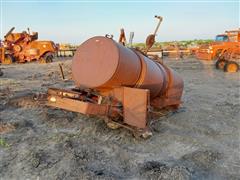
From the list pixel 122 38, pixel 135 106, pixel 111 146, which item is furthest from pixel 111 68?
pixel 122 38

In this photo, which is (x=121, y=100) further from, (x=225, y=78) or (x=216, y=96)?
(x=225, y=78)

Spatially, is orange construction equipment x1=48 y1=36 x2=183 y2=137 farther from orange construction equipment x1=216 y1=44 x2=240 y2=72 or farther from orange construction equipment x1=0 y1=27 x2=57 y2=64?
orange construction equipment x1=0 y1=27 x2=57 y2=64

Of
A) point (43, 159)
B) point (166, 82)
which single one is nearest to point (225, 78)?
point (166, 82)

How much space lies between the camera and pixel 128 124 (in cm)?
551

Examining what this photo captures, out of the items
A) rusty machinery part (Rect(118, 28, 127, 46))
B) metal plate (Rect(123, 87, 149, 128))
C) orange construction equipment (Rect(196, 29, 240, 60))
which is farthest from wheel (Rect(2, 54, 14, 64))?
metal plate (Rect(123, 87, 149, 128))

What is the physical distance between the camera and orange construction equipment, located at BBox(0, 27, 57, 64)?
2197 cm

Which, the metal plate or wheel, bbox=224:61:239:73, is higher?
wheel, bbox=224:61:239:73

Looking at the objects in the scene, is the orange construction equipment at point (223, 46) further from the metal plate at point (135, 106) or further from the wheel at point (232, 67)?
the metal plate at point (135, 106)

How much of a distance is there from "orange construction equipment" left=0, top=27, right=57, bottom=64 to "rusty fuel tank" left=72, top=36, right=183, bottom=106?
1708 centimetres

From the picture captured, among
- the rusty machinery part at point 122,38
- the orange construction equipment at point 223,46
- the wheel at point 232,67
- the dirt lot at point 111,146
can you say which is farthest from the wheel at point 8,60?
the rusty machinery part at point 122,38

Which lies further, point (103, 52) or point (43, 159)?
point (103, 52)

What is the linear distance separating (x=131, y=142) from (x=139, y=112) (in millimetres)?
566

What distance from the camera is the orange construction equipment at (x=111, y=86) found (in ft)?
17.3

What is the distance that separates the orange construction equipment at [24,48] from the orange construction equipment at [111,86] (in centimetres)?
1708
